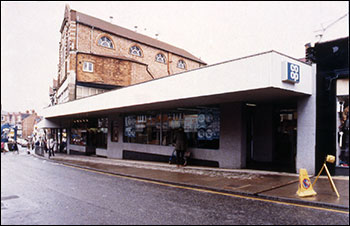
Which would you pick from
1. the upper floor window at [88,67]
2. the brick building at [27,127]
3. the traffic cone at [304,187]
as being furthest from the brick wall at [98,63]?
the traffic cone at [304,187]

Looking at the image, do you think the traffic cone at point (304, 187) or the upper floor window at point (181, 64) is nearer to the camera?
the traffic cone at point (304, 187)

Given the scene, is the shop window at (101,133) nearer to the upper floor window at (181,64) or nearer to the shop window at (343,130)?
the shop window at (343,130)

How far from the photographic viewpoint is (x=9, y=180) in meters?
2.51

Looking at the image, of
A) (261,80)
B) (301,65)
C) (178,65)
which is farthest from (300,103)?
(178,65)

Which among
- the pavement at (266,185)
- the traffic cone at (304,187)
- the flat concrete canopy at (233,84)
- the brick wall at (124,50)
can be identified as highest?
the brick wall at (124,50)

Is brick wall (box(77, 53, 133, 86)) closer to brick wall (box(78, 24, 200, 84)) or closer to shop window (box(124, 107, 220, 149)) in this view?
brick wall (box(78, 24, 200, 84))

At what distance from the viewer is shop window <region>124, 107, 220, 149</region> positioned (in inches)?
530

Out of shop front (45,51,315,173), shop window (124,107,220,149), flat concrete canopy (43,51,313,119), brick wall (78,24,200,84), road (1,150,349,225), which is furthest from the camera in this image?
brick wall (78,24,200,84)

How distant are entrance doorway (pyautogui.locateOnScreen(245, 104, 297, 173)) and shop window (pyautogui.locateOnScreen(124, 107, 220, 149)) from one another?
6.00 feet

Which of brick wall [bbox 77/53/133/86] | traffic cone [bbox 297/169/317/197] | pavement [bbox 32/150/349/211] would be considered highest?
brick wall [bbox 77/53/133/86]

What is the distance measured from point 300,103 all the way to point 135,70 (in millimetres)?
25839

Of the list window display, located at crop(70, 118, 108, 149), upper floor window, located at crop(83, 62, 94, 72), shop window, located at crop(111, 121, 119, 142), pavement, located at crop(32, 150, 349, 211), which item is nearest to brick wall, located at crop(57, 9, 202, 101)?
upper floor window, located at crop(83, 62, 94, 72)

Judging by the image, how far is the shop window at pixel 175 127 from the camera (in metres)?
13.5

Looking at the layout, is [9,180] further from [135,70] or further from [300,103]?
[135,70]
